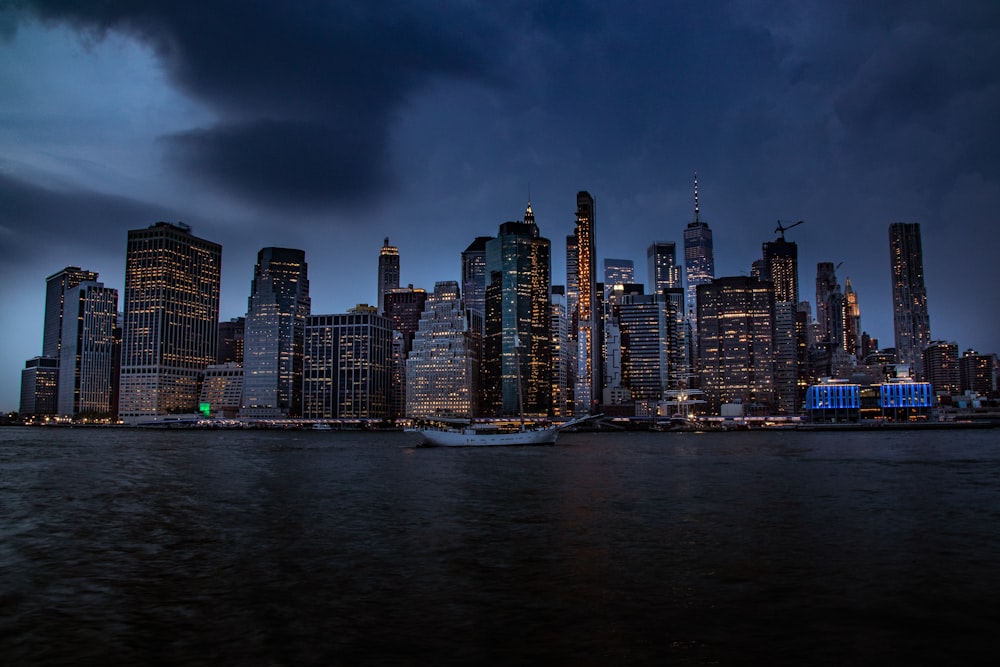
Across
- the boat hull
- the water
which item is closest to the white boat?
the boat hull

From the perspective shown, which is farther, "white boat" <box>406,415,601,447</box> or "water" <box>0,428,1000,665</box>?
"white boat" <box>406,415,601,447</box>

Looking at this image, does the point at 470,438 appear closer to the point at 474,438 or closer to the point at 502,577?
the point at 474,438

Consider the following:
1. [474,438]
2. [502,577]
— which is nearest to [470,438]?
[474,438]

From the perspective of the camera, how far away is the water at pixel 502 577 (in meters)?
16.8

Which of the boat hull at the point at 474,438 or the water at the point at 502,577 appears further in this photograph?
the boat hull at the point at 474,438

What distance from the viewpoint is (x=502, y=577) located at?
2416 cm

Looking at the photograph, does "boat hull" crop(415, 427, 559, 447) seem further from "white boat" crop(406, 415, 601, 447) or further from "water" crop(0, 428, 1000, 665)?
"water" crop(0, 428, 1000, 665)

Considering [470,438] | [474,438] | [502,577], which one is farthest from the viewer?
[474,438]

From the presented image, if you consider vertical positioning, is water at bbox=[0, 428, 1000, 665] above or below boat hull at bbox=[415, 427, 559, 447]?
above

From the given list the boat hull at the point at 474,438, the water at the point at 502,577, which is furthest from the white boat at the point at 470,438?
the water at the point at 502,577

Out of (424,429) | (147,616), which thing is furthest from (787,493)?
(424,429)

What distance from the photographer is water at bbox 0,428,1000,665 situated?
16.8m

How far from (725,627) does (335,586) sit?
38.9ft

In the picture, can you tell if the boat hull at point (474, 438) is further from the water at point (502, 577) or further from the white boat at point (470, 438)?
the water at point (502, 577)
